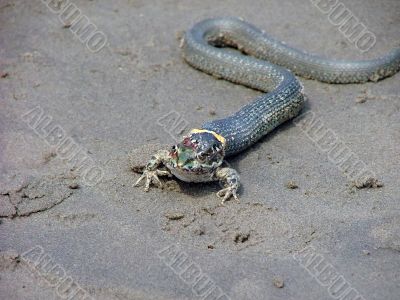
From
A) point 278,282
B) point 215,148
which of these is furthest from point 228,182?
point 278,282

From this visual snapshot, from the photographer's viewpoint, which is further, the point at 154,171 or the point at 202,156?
the point at 154,171

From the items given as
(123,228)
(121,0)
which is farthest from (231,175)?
(121,0)

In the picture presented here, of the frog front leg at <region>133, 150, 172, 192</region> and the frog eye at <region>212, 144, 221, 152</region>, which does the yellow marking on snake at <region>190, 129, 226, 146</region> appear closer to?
the frog eye at <region>212, 144, 221, 152</region>

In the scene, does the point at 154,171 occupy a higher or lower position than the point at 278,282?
higher

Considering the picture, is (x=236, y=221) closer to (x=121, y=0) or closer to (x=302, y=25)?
(x=302, y=25)

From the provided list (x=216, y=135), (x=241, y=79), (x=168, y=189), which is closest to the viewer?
(x=168, y=189)

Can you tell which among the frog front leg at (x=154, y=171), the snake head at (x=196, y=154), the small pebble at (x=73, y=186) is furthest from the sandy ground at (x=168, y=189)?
the snake head at (x=196, y=154)

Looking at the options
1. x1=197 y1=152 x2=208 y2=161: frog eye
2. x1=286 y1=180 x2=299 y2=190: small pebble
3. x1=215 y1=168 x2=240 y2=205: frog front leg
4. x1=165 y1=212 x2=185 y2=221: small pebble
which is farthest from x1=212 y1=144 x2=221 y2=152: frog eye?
x1=286 y1=180 x2=299 y2=190: small pebble

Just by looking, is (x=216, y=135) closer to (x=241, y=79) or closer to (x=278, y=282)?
(x=278, y=282)
